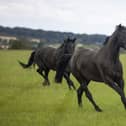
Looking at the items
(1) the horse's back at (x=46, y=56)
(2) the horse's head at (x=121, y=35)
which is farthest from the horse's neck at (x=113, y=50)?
(1) the horse's back at (x=46, y=56)

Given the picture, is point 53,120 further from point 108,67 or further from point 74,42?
point 74,42

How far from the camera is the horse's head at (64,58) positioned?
618 inches

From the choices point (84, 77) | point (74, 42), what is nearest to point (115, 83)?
point (84, 77)

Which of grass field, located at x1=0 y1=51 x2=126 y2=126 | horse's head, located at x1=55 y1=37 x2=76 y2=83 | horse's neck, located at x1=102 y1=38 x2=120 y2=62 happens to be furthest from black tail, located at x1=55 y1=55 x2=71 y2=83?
horse's neck, located at x1=102 y1=38 x2=120 y2=62

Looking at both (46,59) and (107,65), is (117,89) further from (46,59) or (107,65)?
(46,59)

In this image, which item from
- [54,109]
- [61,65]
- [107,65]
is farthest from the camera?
[61,65]

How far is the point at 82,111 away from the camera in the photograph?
36.8 ft

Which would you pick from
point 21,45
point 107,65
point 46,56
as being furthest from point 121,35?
point 21,45

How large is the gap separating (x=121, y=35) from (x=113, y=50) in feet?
1.72

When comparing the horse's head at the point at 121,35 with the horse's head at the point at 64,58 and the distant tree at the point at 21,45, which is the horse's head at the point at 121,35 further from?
the distant tree at the point at 21,45

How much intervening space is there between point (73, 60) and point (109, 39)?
221 centimetres

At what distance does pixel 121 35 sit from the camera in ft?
35.0

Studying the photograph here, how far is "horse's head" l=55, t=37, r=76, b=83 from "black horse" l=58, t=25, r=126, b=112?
2837 millimetres

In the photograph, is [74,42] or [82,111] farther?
[74,42]
